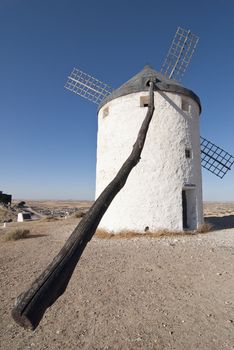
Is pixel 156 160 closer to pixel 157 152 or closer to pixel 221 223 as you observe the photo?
pixel 157 152

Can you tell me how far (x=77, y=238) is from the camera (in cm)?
229

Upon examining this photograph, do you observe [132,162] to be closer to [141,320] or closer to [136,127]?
[141,320]

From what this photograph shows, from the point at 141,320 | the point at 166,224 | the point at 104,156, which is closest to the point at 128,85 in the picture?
the point at 104,156

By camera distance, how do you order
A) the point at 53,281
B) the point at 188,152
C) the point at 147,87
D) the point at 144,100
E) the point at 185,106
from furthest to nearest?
the point at 185,106
the point at 188,152
the point at 144,100
the point at 147,87
the point at 53,281

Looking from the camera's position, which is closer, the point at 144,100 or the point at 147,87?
the point at 147,87

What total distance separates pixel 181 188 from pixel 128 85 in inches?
215

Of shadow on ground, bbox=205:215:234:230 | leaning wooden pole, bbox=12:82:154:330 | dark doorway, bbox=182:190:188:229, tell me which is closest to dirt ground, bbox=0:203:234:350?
leaning wooden pole, bbox=12:82:154:330

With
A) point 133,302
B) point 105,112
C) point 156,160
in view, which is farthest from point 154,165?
point 133,302

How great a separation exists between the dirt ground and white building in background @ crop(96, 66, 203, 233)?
3.03 m

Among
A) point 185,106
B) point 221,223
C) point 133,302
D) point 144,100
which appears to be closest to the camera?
point 133,302

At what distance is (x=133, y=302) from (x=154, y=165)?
743cm

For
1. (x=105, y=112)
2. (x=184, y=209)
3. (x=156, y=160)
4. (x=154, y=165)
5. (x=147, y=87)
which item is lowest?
(x=184, y=209)

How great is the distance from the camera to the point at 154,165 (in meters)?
11.1

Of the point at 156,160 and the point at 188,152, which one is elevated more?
the point at 188,152
